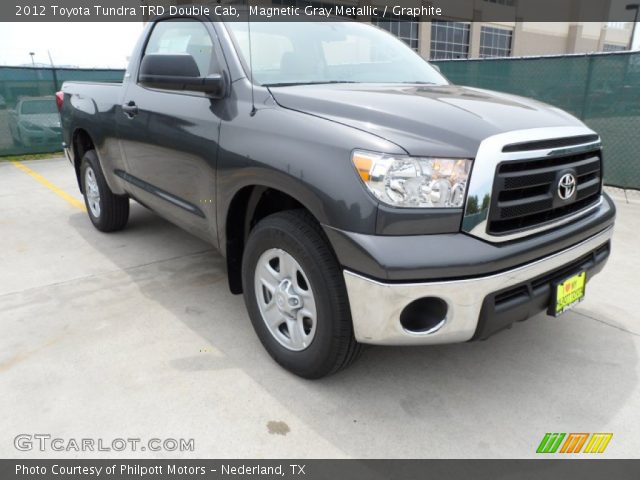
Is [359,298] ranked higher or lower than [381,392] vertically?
higher

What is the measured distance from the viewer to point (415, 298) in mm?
1960

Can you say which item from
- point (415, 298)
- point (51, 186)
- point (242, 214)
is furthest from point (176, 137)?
point (51, 186)

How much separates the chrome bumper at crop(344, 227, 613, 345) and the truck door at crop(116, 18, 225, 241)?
3.89 ft

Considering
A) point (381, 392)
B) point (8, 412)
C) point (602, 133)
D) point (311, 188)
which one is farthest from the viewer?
point (602, 133)

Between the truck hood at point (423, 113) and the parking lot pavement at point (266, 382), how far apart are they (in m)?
1.20

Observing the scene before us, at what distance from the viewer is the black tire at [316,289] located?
2.14 m

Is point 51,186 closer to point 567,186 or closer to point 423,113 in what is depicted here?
point 423,113

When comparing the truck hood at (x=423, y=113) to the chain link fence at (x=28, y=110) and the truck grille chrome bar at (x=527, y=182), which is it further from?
the chain link fence at (x=28, y=110)

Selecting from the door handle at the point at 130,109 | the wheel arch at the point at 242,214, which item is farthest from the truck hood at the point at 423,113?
the door handle at the point at 130,109

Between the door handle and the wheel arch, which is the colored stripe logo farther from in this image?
the door handle
